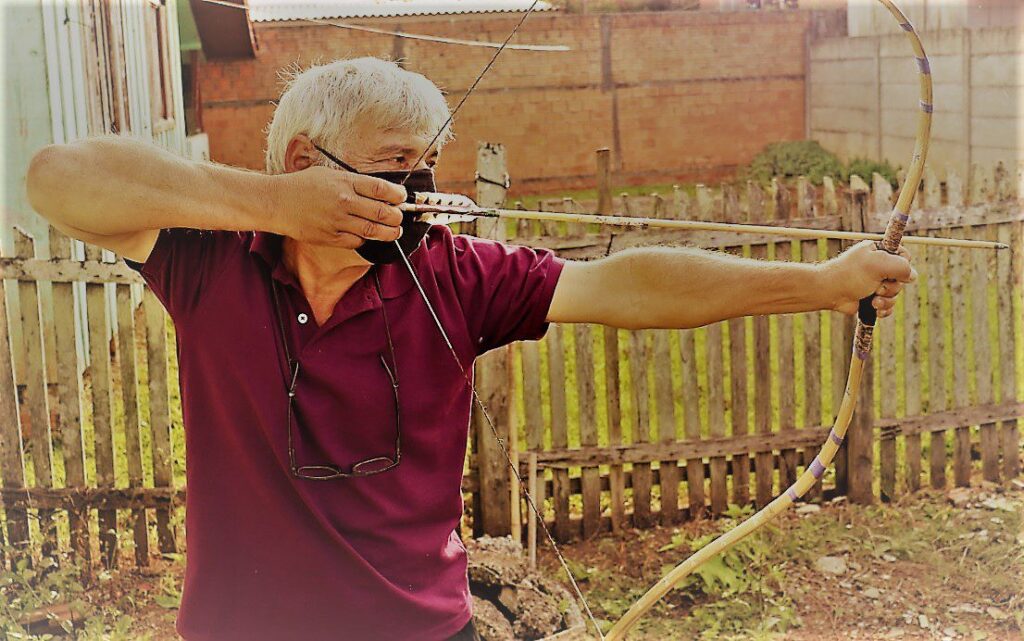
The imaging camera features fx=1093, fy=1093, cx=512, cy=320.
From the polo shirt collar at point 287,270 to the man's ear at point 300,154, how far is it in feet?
0.31

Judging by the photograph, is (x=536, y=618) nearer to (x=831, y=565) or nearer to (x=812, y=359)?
(x=831, y=565)

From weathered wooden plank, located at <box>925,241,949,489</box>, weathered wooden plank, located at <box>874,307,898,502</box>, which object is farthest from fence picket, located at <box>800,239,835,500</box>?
weathered wooden plank, located at <box>925,241,949,489</box>

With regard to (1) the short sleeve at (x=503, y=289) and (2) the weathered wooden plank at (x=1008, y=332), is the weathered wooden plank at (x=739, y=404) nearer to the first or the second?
(2) the weathered wooden plank at (x=1008, y=332)

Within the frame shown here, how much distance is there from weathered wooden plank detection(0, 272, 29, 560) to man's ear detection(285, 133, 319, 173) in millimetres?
2170

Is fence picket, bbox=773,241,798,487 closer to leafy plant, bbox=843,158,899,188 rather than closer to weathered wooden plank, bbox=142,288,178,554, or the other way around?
weathered wooden plank, bbox=142,288,178,554

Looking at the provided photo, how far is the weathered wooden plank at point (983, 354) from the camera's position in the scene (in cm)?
397

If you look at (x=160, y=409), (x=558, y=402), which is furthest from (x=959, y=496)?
(x=160, y=409)

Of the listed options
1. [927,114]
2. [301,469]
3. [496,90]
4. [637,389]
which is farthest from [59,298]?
[496,90]

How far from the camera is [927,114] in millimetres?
1571

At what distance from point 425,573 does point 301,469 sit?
21 cm

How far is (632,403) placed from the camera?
12.1 feet

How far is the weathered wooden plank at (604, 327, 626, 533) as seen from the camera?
12.1 ft

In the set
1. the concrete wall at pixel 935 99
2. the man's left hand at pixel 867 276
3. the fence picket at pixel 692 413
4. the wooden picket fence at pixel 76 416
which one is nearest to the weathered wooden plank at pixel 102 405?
the wooden picket fence at pixel 76 416

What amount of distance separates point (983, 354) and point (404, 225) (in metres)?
3.29
